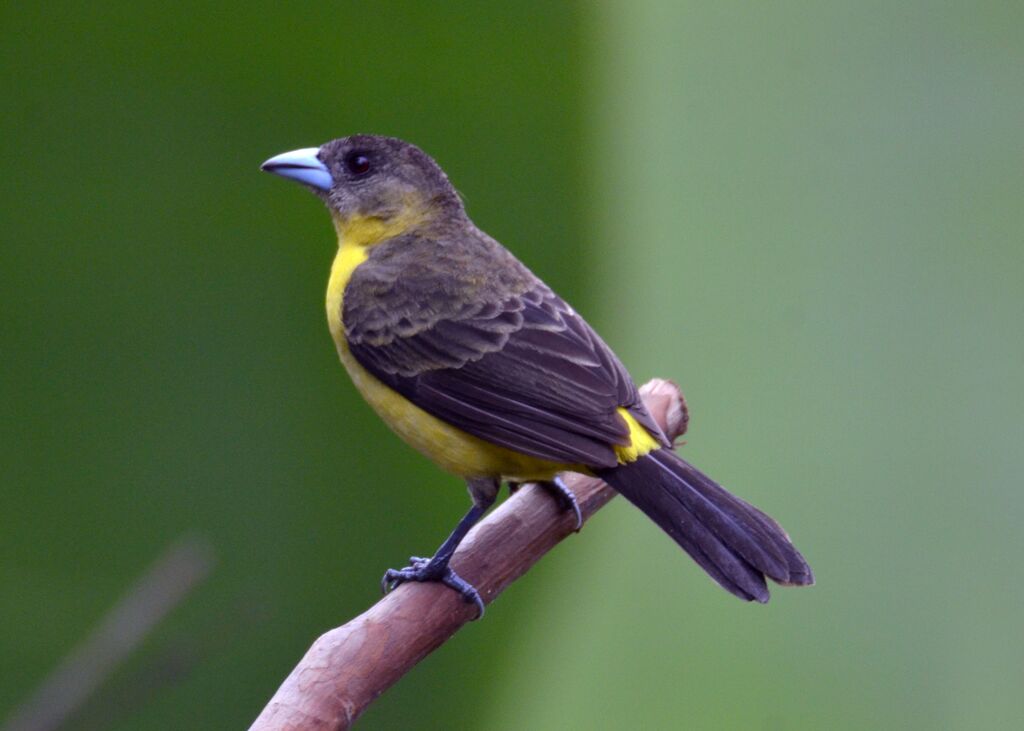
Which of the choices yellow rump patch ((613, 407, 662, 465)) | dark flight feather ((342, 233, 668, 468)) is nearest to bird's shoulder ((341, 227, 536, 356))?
dark flight feather ((342, 233, 668, 468))

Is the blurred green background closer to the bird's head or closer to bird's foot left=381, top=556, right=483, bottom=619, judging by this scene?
the bird's head

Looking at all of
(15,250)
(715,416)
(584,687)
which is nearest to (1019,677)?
(715,416)

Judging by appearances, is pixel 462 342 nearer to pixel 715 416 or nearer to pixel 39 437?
pixel 39 437

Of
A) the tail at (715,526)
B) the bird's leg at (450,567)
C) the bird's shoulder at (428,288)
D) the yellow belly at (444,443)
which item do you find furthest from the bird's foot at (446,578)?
the bird's shoulder at (428,288)

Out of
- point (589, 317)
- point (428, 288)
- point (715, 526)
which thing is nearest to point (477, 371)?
point (428, 288)

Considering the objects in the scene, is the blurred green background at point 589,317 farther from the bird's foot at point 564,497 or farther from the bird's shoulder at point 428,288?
the bird's foot at point 564,497

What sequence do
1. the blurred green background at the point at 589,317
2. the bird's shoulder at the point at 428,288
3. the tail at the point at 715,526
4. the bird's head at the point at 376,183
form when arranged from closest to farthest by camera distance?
1. the tail at the point at 715,526
2. the bird's shoulder at the point at 428,288
3. the blurred green background at the point at 589,317
4. the bird's head at the point at 376,183

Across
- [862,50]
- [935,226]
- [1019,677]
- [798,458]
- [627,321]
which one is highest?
[862,50]

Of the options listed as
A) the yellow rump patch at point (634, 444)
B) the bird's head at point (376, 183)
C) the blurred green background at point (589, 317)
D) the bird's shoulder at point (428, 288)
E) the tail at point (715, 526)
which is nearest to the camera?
the tail at point (715, 526)
